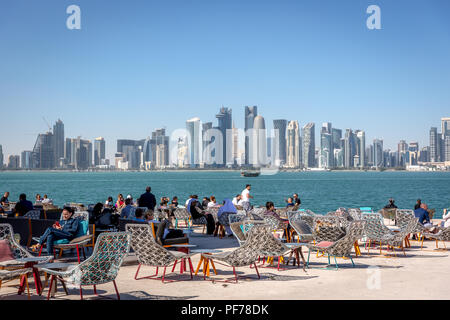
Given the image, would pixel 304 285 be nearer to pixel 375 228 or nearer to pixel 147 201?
pixel 375 228

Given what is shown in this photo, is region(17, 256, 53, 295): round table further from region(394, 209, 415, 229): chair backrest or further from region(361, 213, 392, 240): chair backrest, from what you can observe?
region(394, 209, 415, 229): chair backrest

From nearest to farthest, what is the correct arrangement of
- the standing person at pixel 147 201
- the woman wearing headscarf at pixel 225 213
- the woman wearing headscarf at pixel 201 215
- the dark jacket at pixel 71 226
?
the dark jacket at pixel 71 226, the woman wearing headscarf at pixel 225 213, the woman wearing headscarf at pixel 201 215, the standing person at pixel 147 201

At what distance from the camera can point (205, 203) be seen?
18.8 meters

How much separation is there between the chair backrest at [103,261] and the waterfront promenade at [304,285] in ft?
1.71

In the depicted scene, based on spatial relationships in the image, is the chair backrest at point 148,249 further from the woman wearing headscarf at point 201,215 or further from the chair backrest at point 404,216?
the chair backrest at point 404,216

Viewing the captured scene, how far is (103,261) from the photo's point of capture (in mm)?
6086

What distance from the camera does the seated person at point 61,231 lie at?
8406 mm

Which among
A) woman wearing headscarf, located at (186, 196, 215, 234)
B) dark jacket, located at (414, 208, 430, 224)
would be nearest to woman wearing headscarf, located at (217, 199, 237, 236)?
woman wearing headscarf, located at (186, 196, 215, 234)

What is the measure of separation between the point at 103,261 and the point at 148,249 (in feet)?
5.23

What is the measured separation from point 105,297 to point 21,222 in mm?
5030

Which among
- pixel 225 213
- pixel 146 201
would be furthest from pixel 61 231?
pixel 146 201

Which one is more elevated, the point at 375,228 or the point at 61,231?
the point at 61,231

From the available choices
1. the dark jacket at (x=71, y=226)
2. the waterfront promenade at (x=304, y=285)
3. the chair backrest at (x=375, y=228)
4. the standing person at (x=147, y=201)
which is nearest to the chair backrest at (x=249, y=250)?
the waterfront promenade at (x=304, y=285)
